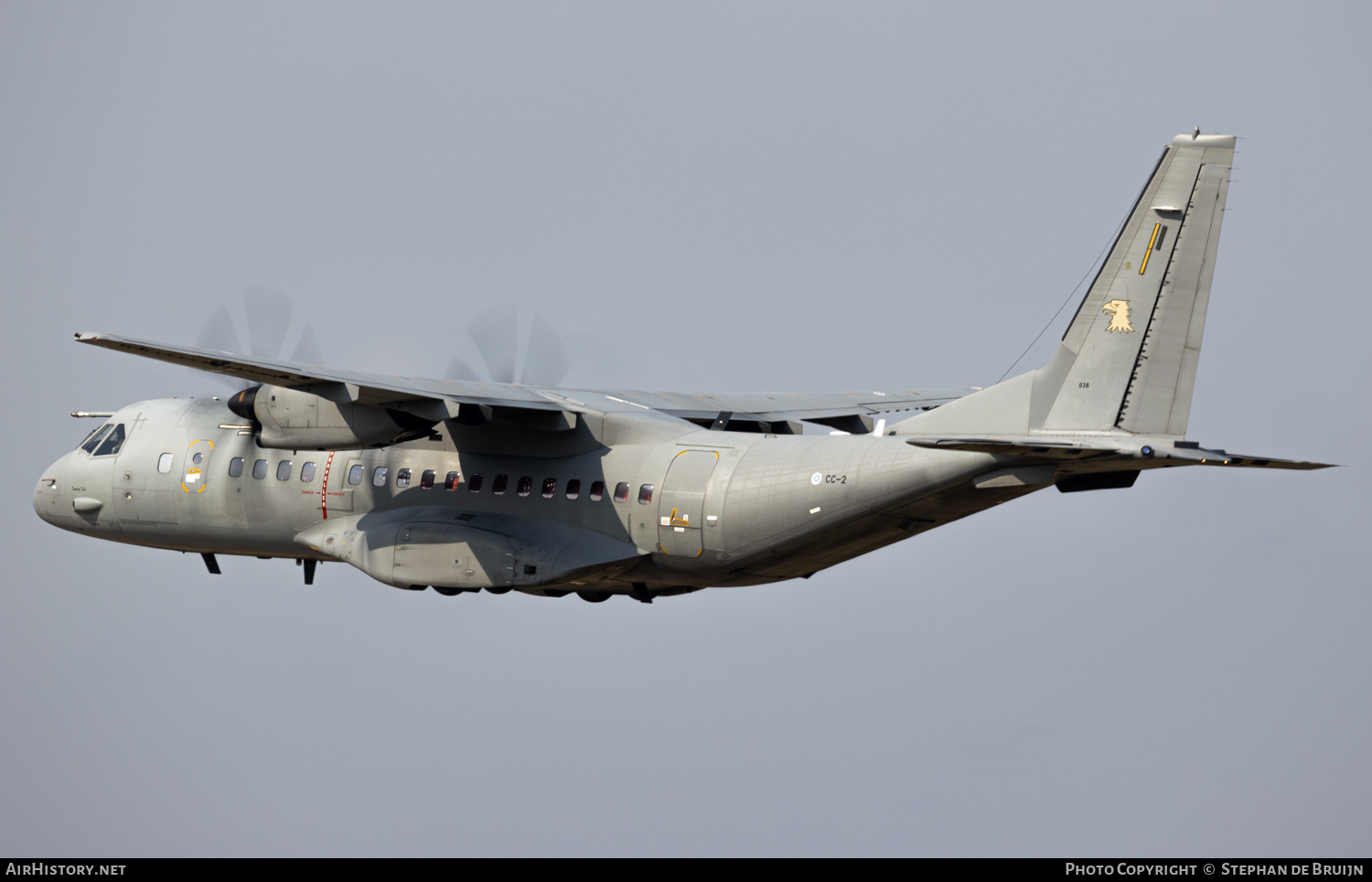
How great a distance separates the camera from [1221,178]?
641 inches

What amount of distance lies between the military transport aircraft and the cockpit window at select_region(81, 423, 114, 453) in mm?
31

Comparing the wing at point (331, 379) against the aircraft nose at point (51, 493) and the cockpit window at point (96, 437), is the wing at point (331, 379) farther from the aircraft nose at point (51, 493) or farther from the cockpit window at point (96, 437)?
the aircraft nose at point (51, 493)

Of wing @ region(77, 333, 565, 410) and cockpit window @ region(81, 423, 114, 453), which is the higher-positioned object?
wing @ region(77, 333, 565, 410)

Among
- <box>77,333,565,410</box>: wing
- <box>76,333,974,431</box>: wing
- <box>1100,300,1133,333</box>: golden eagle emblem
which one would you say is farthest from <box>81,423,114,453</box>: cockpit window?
<box>1100,300,1133,333</box>: golden eagle emblem

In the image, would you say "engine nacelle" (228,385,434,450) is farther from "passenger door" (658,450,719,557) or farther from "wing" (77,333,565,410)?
"passenger door" (658,450,719,557)

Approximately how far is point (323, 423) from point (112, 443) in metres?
6.04

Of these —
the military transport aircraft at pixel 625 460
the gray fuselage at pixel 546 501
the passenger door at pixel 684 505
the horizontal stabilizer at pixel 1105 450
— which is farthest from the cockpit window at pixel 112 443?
the horizontal stabilizer at pixel 1105 450

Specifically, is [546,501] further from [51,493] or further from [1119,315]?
[51,493]

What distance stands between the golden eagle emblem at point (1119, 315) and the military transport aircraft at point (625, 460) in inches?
0.7

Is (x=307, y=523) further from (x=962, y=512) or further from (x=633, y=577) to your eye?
(x=962, y=512)

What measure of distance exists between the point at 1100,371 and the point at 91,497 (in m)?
15.2

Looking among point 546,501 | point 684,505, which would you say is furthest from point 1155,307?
point 546,501

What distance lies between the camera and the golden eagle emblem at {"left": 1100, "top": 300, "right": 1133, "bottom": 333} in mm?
16641

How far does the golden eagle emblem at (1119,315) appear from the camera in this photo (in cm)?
1664
